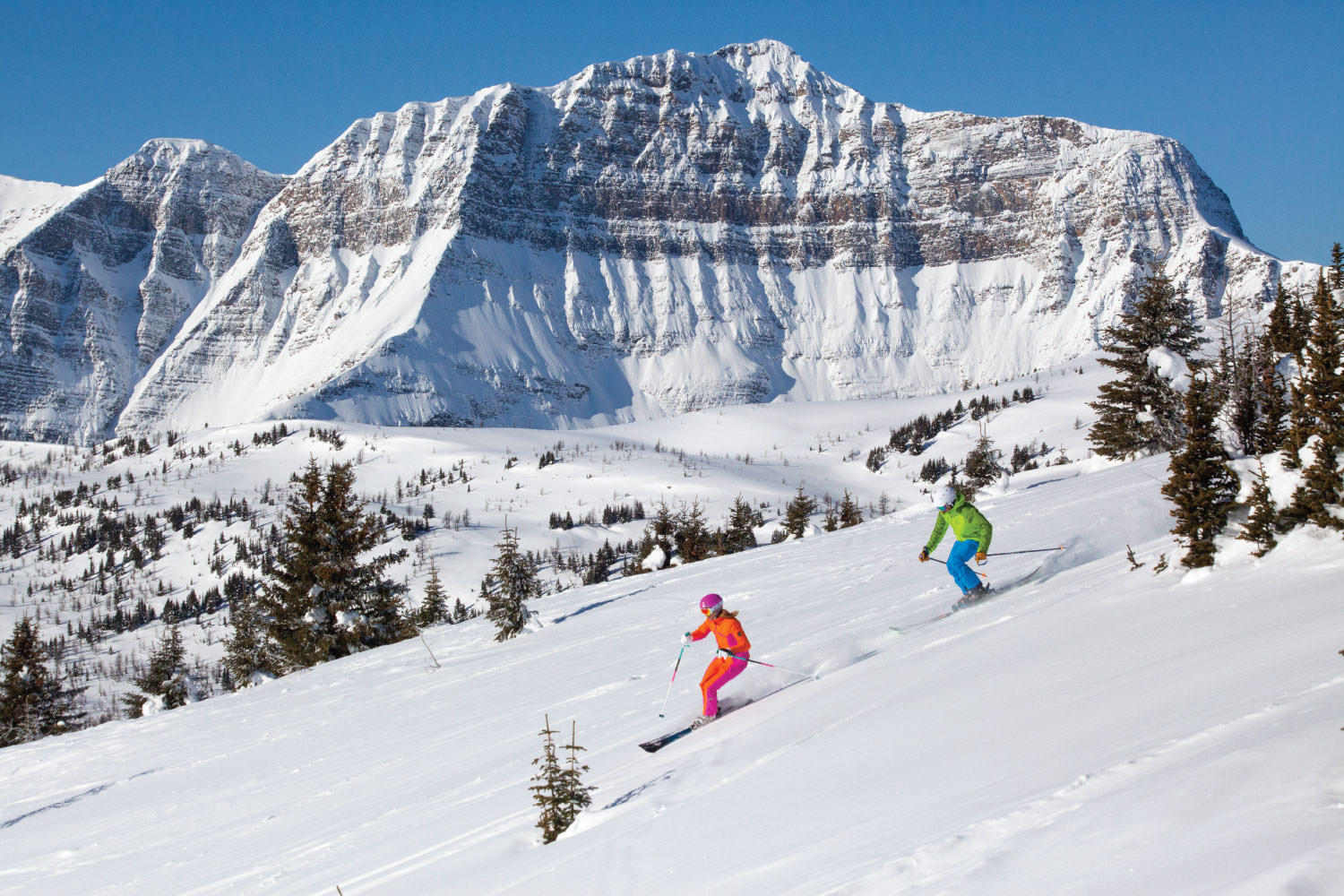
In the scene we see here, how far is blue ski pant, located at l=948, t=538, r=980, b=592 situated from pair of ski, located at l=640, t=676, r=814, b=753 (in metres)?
3.46

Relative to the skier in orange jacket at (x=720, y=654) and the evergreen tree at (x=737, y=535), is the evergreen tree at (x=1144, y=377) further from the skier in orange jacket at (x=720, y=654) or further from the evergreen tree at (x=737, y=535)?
the skier in orange jacket at (x=720, y=654)

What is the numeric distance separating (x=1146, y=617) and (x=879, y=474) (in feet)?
549

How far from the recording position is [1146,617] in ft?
23.6

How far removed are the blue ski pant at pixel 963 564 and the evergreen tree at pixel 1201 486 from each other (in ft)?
10.1

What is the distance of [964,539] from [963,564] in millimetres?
389

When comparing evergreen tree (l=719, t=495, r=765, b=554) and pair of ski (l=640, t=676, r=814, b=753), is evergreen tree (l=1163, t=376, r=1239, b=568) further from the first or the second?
evergreen tree (l=719, t=495, r=765, b=554)

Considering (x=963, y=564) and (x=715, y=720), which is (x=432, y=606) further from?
(x=715, y=720)

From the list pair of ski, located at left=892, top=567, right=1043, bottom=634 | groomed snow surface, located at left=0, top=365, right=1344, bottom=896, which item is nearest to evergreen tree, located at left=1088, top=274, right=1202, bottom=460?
groomed snow surface, located at left=0, top=365, right=1344, bottom=896

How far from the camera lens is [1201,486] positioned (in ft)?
28.1

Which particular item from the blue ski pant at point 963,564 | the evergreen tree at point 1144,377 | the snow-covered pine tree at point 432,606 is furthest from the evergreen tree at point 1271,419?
the snow-covered pine tree at point 432,606

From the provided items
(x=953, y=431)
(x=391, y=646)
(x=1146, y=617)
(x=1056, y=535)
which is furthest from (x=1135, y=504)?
(x=953, y=431)

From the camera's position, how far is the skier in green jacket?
37.8 feet

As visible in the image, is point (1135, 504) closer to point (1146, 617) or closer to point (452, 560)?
point (1146, 617)

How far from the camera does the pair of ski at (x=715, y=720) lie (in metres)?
8.16
